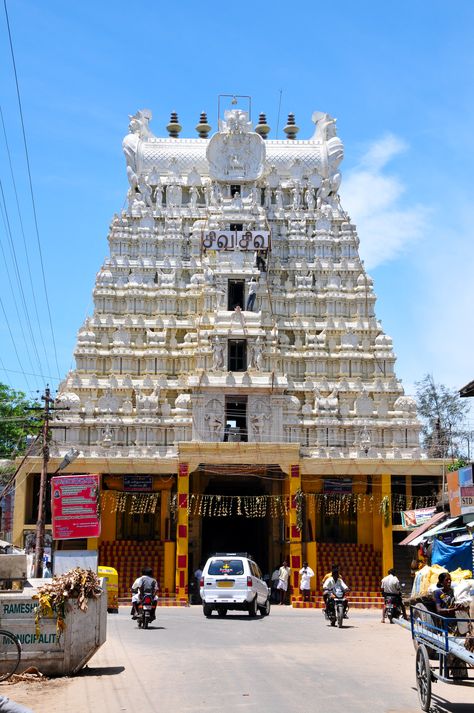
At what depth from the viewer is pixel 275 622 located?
2717cm

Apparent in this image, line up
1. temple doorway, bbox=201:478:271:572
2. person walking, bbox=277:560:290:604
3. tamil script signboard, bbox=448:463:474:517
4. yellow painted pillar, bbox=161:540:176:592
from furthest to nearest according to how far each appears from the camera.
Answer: temple doorway, bbox=201:478:271:572 → yellow painted pillar, bbox=161:540:176:592 → person walking, bbox=277:560:290:604 → tamil script signboard, bbox=448:463:474:517

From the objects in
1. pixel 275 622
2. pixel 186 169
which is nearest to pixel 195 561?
pixel 275 622

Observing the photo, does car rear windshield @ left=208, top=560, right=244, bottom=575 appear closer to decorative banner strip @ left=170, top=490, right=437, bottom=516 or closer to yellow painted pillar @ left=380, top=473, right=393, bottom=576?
decorative banner strip @ left=170, top=490, right=437, bottom=516

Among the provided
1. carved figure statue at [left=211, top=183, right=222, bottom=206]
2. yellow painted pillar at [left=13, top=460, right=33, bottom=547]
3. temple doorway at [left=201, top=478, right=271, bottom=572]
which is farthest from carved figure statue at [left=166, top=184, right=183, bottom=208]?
yellow painted pillar at [left=13, top=460, right=33, bottom=547]

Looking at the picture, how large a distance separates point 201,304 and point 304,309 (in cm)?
588

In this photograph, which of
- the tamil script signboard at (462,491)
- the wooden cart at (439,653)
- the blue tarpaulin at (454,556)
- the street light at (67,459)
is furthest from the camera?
the street light at (67,459)

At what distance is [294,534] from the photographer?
4066 cm

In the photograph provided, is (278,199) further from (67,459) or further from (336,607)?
(336,607)

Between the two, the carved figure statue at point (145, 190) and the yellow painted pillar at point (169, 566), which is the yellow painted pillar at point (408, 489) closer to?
the yellow painted pillar at point (169, 566)

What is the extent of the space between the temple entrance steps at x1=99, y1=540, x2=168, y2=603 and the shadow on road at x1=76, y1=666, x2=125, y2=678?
25516mm

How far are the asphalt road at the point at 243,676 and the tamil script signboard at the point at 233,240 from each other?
2918 cm

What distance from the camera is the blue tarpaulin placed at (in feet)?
75.7

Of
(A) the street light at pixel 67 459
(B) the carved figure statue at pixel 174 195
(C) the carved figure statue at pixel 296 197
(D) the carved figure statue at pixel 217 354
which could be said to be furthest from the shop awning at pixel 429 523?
(B) the carved figure statue at pixel 174 195

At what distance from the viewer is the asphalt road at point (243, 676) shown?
12656mm
